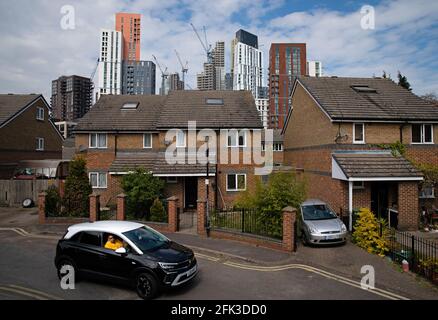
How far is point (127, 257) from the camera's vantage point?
7.49m

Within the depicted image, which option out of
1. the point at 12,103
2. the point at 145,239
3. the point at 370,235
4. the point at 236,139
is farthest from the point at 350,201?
the point at 12,103

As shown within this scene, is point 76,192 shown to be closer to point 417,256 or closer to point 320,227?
point 320,227

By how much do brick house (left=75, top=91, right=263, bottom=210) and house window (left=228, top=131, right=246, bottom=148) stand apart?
0.07 meters

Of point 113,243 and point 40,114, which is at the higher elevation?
point 40,114

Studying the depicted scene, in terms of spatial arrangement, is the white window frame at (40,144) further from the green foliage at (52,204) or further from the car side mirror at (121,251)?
the car side mirror at (121,251)

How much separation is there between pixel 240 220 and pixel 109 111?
15490 millimetres

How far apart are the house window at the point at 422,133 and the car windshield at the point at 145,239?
53.4 ft

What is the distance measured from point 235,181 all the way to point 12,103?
74.8 feet

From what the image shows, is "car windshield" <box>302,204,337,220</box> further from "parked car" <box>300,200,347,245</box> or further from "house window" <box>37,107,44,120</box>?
"house window" <box>37,107,44,120</box>

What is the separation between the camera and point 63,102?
11306cm

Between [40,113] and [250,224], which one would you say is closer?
[250,224]

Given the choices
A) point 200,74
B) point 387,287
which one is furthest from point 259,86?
point 387,287

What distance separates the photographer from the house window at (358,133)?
17047 millimetres

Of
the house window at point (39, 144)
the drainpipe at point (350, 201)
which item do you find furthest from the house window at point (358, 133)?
the house window at point (39, 144)
